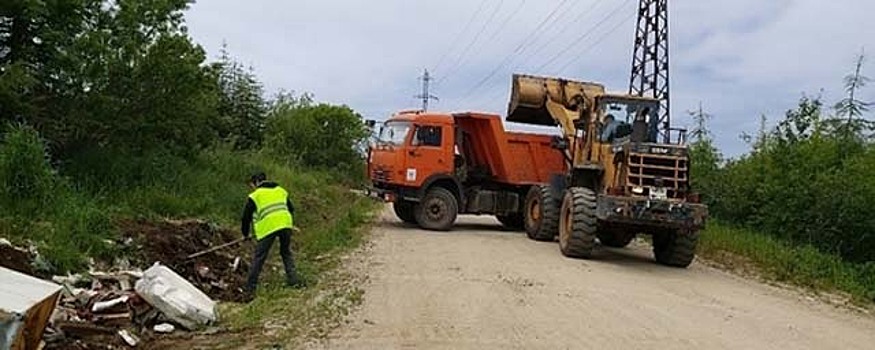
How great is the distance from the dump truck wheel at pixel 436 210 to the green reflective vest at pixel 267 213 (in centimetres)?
953

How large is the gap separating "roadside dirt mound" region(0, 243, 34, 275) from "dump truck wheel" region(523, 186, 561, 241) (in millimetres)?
11256

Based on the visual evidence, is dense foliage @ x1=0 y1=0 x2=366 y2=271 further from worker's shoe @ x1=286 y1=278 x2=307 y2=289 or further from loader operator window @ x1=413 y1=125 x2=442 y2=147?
loader operator window @ x1=413 y1=125 x2=442 y2=147

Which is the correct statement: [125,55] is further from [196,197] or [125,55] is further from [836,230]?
[836,230]

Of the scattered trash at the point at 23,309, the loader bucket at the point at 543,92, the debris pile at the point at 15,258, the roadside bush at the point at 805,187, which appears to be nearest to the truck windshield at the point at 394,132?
the loader bucket at the point at 543,92

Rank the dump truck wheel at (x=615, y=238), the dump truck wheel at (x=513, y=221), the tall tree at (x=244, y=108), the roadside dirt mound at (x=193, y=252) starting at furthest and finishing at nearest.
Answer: the tall tree at (x=244, y=108)
the dump truck wheel at (x=513, y=221)
the dump truck wheel at (x=615, y=238)
the roadside dirt mound at (x=193, y=252)

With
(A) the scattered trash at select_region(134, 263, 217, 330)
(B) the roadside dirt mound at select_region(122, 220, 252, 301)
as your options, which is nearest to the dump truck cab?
(B) the roadside dirt mound at select_region(122, 220, 252, 301)

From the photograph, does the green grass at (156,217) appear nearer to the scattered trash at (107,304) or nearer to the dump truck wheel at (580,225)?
the scattered trash at (107,304)

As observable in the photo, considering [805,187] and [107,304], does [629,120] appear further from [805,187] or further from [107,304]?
[107,304]

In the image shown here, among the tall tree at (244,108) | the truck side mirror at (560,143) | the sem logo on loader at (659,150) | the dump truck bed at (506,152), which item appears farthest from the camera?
the tall tree at (244,108)

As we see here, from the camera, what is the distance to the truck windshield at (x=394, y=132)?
21016 millimetres

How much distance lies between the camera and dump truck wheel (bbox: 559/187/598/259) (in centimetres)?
1553

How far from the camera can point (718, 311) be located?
37.0 feet

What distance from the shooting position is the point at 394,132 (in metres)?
21.3

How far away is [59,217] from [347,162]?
110ft
